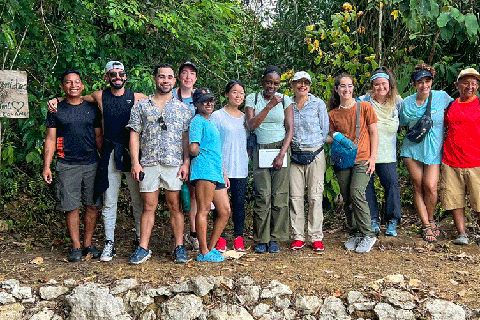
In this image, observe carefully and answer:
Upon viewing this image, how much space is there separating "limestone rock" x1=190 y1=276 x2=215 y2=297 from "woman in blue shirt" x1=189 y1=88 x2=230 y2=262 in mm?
491

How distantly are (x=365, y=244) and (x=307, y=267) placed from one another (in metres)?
0.84

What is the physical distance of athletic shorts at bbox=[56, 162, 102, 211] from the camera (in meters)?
5.00

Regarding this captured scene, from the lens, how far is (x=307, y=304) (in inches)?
173

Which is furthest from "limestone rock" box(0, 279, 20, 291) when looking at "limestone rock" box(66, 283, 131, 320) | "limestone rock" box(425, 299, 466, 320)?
"limestone rock" box(425, 299, 466, 320)

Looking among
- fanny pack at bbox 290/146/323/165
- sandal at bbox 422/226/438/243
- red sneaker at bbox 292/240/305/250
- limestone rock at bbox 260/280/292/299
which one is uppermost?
fanny pack at bbox 290/146/323/165

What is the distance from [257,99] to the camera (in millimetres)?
5227

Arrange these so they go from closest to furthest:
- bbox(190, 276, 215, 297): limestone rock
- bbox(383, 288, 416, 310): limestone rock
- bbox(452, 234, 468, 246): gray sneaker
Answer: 1. bbox(383, 288, 416, 310): limestone rock
2. bbox(190, 276, 215, 297): limestone rock
3. bbox(452, 234, 468, 246): gray sneaker

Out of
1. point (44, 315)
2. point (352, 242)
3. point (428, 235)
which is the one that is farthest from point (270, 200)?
point (44, 315)

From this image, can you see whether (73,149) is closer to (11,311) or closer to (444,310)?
(11,311)

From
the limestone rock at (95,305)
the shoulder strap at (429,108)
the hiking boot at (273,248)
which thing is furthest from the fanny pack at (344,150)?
the limestone rock at (95,305)

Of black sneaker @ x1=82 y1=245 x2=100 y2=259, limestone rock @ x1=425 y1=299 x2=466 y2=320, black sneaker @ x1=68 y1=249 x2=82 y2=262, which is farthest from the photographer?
black sneaker @ x1=82 y1=245 x2=100 y2=259

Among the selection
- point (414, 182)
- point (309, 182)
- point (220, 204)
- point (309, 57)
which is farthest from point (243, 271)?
point (309, 57)

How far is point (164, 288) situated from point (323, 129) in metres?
2.25

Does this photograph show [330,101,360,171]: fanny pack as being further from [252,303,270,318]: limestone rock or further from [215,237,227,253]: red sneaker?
[252,303,270,318]: limestone rock
